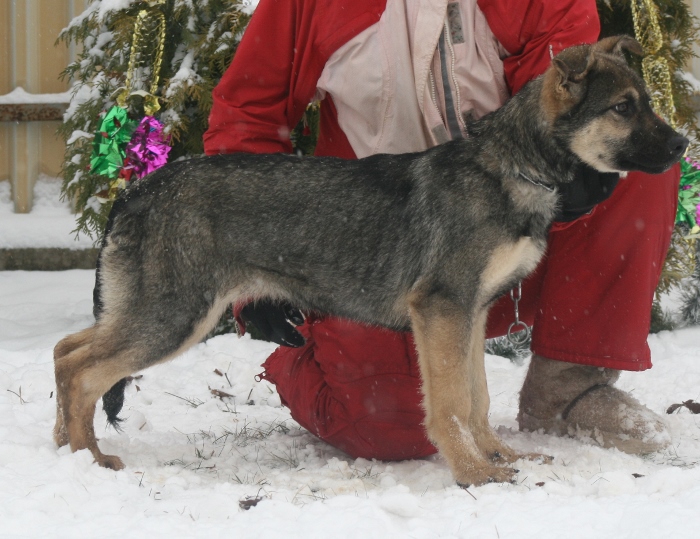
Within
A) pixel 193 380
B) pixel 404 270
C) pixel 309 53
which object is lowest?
pixel 193 380

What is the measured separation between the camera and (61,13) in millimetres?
7777

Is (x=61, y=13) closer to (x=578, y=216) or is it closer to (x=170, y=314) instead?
(x=170, y=314)

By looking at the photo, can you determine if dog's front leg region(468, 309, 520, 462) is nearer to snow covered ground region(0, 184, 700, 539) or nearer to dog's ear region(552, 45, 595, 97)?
snow covered ground region(0, 184, 700, 539)

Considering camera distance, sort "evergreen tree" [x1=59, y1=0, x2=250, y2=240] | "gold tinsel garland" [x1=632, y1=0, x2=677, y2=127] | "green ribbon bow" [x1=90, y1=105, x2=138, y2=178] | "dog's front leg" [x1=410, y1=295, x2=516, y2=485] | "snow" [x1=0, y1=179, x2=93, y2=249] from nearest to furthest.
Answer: "dog's front leg" [x1=410, y1=295, x2=516, y2=485]
"gold tinsel garland" [x1=632, y1=0, x2=677, y2=127]
"green ribbon bow" [x1=90, y1=105, x2=138, y2=178]
"evergreen tree" [x1=59, y1=0, x2=250, y2=240]
"snow" [x1=0, y1=179, x2=93, y2=249]

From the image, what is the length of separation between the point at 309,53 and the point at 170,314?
4.52 feet

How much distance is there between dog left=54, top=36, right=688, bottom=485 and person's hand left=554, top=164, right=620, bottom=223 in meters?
0.06

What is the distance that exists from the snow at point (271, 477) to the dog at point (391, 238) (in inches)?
10.6

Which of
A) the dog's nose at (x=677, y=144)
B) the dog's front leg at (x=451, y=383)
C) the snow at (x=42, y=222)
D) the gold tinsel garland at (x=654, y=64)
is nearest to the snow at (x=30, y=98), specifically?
the snow at (x=42, y=222)

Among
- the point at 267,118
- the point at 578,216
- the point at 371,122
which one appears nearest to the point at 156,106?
the point at 267,118

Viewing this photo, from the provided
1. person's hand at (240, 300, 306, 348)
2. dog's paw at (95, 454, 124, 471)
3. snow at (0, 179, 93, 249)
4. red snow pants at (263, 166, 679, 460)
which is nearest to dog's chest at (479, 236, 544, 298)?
red snow pants at (263, 166, 679, 460)

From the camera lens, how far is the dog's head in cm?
318

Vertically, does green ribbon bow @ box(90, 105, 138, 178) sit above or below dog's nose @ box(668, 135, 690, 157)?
below

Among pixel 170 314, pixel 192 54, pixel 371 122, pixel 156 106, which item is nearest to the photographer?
pixel 170 314

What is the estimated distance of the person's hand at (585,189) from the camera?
11.2ft
